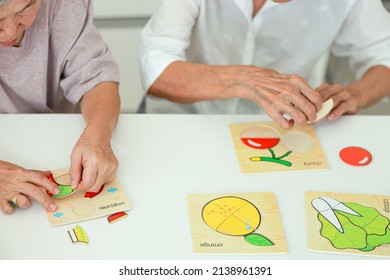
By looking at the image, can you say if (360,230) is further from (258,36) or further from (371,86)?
(258,36)

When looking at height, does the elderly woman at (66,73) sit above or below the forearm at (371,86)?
above

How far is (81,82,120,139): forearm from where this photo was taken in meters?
1.15

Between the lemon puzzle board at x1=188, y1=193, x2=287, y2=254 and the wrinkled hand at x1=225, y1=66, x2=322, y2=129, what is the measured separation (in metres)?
0.22

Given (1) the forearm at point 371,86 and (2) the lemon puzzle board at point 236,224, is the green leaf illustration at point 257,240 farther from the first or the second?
(1) the forearm at point 371,86

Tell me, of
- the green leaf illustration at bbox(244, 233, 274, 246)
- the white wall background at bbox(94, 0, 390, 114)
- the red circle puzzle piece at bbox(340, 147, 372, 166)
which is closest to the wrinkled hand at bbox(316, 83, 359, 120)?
the red circle puzzle piece at bbox(340, 147, 372, 166)

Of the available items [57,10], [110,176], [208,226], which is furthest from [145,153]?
[57,10]

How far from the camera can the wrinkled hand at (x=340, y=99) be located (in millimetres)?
1304

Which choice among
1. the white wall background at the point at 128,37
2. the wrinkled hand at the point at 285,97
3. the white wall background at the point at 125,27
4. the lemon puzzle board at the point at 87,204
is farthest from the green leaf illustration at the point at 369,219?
the white wall background at the point at 125,27

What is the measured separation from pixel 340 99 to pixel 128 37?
3.88 ft

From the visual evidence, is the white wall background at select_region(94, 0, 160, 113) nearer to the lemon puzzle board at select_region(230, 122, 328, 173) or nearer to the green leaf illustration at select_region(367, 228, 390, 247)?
the lemon puzzle board at select_region(230, 122, 328, 173)

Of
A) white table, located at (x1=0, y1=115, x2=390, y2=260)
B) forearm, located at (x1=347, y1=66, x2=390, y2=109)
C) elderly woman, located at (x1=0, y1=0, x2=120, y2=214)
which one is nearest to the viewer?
white table, located at (x1=0, y1=115, x2=390, y2=260)

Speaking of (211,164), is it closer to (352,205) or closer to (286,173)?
(286,173)

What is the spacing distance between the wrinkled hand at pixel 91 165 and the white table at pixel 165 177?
38 millimetres

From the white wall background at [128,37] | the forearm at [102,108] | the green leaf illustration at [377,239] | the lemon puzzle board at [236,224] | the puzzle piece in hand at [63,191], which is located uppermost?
the forearm at [102,108]
